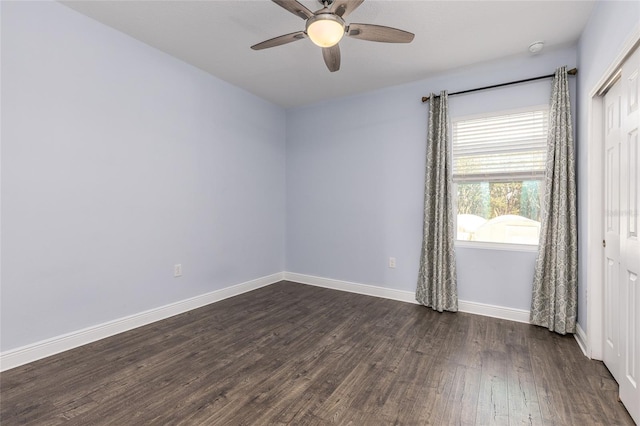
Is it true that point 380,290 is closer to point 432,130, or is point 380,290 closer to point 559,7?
point 432,130

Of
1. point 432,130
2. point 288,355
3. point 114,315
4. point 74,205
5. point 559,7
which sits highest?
point 559,7

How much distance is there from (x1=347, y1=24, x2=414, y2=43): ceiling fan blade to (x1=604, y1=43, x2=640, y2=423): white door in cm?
134

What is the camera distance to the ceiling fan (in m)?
1.96

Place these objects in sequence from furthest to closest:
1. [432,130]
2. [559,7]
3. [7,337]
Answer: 1. [432,130]
2. [559,7]
3. [7,337]

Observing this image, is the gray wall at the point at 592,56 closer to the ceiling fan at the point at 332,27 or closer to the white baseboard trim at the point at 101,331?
the ceiling fan at the point at 332,27

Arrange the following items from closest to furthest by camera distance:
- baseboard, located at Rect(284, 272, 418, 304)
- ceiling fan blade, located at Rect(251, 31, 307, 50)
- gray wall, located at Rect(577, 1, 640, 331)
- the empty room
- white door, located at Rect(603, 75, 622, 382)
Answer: gray wall, located at Rect(577, 1, 640, 331)
the empty room
white door, located at Rect(603, 75, 622, 382)
ceiling fan blade, located at Rect(251, 31, 307, 50)
baseboard, located at Rect(284, 272, 418, 304)

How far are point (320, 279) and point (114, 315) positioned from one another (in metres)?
2.58

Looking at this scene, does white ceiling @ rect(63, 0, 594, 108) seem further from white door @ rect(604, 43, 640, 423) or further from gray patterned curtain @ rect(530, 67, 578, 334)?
white door @ rect(604, 43, 640, 423)

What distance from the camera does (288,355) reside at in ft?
8.07

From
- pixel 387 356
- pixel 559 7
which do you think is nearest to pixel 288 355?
pixel 387 356

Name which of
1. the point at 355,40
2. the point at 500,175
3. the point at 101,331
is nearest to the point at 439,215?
the point at 500,175

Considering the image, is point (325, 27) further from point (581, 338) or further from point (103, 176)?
point (581, 338)

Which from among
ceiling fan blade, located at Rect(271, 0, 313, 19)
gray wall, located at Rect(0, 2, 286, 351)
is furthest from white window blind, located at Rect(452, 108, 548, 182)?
gray wall, located at Rect(0, 2, 286, 351)

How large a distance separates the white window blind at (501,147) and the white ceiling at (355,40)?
654mm
